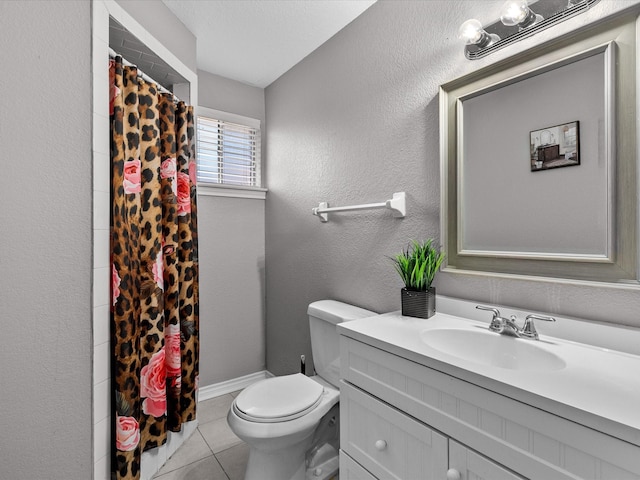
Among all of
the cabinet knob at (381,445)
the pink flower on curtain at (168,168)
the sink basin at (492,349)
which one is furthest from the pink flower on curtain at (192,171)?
the cabinet knob at (381,445)

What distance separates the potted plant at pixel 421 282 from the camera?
4.36 ft

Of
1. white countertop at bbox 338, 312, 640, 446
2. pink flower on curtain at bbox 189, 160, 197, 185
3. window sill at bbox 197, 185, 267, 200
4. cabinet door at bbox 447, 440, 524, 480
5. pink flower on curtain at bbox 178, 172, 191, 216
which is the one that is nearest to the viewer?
white countertop at bbox 338, 312, 640, 446

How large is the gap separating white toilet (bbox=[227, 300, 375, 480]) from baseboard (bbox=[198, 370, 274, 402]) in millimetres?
970

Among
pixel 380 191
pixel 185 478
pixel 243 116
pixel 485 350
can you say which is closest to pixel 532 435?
pixel 485 350

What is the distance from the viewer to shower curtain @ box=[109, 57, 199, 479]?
143cm

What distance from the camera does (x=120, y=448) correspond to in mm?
1405

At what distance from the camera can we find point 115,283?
142 cm

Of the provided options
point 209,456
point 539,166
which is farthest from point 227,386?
point 539,166

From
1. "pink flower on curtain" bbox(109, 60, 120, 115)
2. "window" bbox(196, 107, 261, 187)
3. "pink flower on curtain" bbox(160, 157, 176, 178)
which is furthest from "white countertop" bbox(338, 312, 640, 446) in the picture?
"window" bbox(196, 107, 261, 187)

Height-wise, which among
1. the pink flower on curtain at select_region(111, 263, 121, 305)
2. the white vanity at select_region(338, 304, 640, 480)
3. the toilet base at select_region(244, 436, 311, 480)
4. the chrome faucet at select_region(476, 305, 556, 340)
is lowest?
the toilet base at select_region(244, 436, 311, 480)

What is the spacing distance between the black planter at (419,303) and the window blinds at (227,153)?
1.76 m

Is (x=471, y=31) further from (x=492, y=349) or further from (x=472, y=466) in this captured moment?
(x=472, y=466)

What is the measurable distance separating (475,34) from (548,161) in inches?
21.9

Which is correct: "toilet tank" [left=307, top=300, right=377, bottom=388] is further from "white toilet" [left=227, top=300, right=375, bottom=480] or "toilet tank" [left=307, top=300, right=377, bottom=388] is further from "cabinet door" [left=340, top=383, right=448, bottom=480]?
"cabinet door" [left=340, top=383, right=448, bottom=480]
